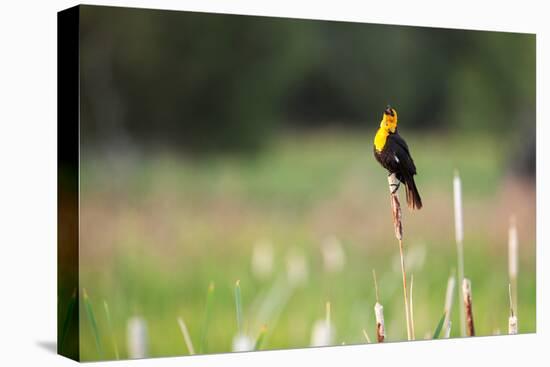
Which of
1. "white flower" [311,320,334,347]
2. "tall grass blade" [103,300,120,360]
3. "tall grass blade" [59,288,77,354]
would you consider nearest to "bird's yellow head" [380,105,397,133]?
"white flower" [311,320,334,347]

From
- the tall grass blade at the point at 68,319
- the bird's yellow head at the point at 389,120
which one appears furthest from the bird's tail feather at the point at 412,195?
the tall grass blade at the point at 68,319

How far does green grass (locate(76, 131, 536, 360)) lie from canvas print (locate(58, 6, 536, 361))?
0.01 metres

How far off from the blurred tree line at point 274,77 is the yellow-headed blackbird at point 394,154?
77mm

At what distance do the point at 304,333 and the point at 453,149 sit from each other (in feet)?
5.11

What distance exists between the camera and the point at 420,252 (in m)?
6.99

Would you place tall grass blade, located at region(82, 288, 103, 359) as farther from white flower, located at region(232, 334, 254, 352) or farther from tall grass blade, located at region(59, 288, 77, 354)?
white flower, located at region(232, 334, 254, 352)

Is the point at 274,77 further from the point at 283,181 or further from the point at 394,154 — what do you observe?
the point at 394,154

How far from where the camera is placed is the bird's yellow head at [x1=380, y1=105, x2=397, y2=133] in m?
6.87

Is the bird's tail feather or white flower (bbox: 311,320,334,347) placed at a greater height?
the bird's tail feather

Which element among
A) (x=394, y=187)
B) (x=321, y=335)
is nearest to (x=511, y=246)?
(x=394, y=187)

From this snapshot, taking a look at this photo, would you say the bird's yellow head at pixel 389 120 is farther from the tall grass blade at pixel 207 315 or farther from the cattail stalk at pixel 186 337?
the cattail stalk at pixel 186 337

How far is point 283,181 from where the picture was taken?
665 cm

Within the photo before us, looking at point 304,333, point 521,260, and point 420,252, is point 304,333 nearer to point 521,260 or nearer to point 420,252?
point 420,252

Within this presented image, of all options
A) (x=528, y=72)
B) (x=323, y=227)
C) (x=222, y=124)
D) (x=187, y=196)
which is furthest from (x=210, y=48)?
(x=528, y=72)
